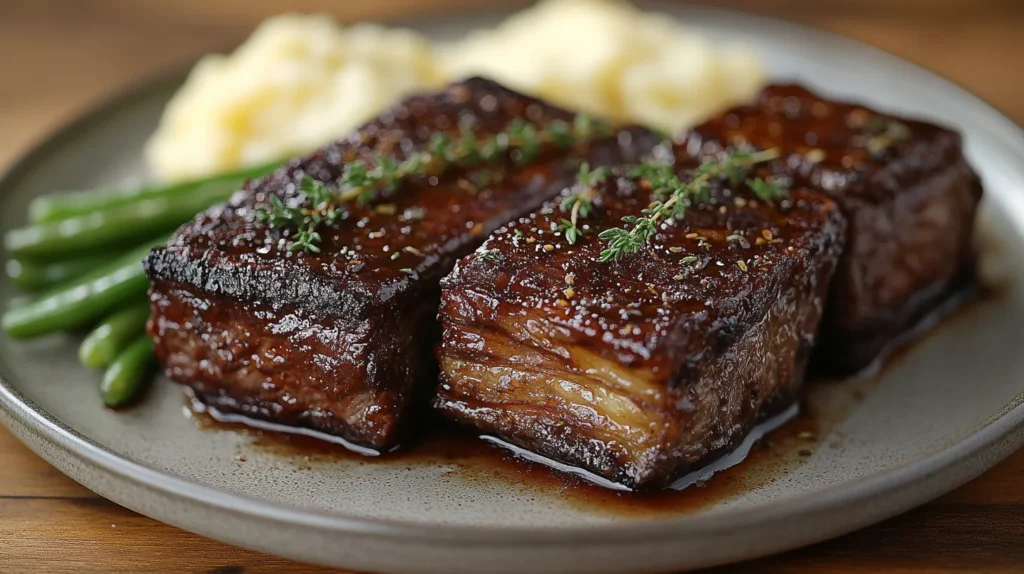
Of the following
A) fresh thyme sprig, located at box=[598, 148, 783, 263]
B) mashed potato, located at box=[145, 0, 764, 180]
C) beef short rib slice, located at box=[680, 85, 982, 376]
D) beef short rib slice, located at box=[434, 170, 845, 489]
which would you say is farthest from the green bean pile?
beef short rib slice, located at box=[680, 85, 982, 376]

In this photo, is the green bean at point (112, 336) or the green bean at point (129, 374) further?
the green bean at point (112, 336)

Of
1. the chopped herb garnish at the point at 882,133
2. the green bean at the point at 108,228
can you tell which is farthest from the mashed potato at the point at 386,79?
the chopped herb garnish at the point at 882,133

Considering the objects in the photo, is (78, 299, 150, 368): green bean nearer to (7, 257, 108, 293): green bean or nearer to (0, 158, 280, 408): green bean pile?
(0, 158, 280, 408): green bean pile

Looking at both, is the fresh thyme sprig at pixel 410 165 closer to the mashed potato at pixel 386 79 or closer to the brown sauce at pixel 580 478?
the brown sauce at pixel 580 478

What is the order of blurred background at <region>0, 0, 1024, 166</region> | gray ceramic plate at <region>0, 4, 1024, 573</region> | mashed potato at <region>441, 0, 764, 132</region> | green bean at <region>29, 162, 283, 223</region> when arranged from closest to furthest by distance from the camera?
gray ceramic plate at <region>0, 4, 1024, 573</region>
green bean at <region>29, 162, 283, 223</region>
mashed potato at <region>441, 0, 764, 132</region>
blurred background at <region>0, 0, 1024, 166</region>

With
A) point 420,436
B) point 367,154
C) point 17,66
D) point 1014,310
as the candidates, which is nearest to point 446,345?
point 420,436
